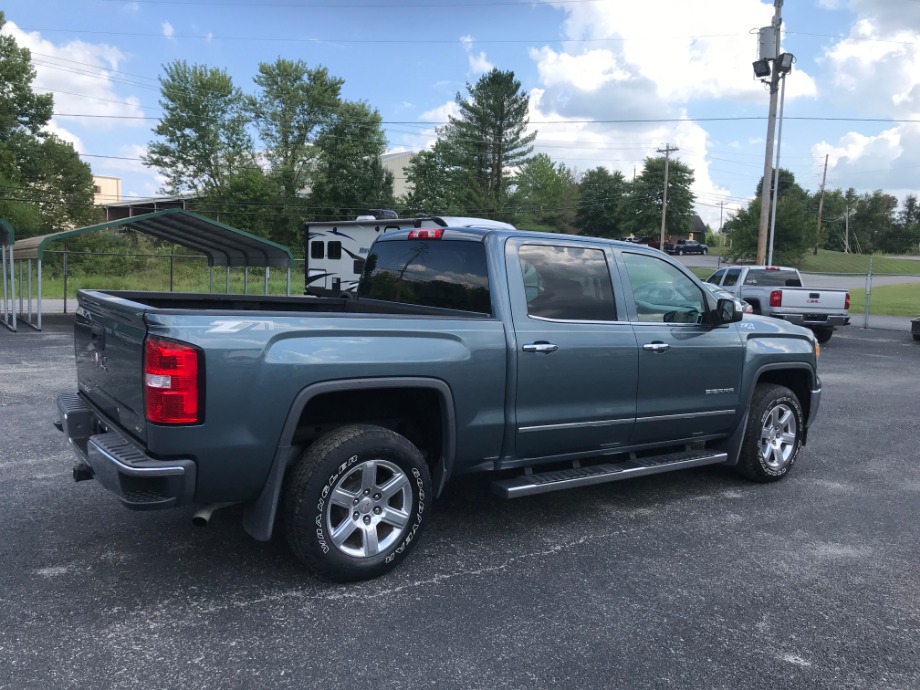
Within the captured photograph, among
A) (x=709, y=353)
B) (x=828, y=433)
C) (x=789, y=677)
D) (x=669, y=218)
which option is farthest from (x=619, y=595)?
(x=669, y=218)

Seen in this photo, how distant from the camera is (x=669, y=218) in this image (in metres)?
81.3

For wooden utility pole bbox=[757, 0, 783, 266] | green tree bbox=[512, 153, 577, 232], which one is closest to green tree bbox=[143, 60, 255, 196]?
green tree bbox=[512, 153, 577, 232]

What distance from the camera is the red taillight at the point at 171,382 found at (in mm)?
3203

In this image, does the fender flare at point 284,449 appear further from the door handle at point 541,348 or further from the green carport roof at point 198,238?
the green carport roof at point 198,238

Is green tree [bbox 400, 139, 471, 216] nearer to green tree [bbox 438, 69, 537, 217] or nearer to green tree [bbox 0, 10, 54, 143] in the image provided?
green tree [bbox 438, 69, 537, 217]

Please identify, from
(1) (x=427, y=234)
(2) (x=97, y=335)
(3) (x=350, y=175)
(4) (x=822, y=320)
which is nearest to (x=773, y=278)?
(4) (x=822, y=320)

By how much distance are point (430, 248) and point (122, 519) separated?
8.64 feet

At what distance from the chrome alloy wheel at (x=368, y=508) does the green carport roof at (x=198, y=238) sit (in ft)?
42.3

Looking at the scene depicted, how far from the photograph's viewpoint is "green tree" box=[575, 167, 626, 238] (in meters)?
84.4

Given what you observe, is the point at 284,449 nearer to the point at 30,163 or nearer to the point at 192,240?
the point at 192,240

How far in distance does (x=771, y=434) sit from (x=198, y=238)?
16014 mm

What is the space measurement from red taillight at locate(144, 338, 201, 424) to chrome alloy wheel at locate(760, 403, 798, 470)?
435cm

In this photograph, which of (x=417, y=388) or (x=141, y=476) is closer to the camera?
(x=141, y=476)

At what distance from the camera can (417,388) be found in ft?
12.9
